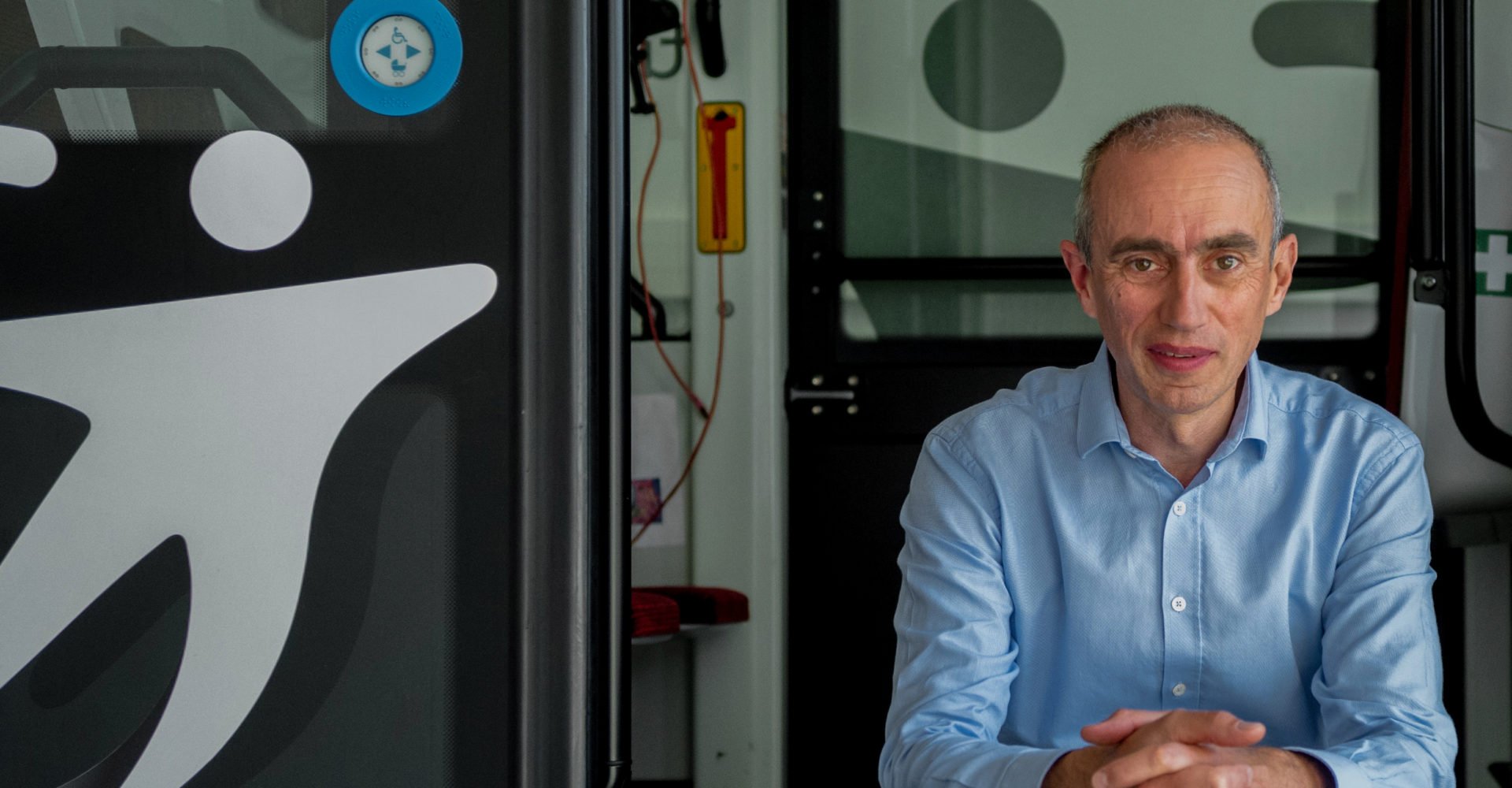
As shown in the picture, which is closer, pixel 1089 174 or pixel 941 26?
pixel 1089 174

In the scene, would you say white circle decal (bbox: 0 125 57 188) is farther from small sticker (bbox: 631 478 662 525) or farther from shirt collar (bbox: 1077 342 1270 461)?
small sticker (bbox: 631 478 662 525)

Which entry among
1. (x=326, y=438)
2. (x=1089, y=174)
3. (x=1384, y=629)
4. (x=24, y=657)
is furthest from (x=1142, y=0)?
(x=24, y=657)

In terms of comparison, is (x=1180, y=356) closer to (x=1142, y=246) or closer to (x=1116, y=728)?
(x=1142, y=246)

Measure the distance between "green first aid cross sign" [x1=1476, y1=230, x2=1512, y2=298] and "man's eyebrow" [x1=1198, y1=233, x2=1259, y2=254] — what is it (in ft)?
5.01

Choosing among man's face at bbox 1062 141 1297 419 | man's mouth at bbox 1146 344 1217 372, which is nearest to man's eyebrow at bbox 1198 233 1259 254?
man's face at bbox 1062 141 1297 419

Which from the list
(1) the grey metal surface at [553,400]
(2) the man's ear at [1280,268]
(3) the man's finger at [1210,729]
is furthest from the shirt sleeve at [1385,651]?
(1) the grey metal surface at [553,400]

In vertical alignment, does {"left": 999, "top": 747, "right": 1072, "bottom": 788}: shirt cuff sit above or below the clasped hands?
below

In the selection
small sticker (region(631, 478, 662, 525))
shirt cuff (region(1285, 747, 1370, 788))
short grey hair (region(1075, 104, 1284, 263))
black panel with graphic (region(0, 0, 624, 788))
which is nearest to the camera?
black panel with graphic (region(0, 0, 624, 788))

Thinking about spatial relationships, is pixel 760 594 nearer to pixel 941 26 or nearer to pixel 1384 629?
pixel 941 26

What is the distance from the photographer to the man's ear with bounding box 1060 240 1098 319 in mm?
1518

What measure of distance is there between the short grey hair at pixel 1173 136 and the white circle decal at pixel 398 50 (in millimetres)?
812

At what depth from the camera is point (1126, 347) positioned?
1.45 m

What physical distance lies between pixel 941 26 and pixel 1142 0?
0.44 m

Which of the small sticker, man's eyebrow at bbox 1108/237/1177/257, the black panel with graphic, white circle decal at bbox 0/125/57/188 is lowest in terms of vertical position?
the small sticker
